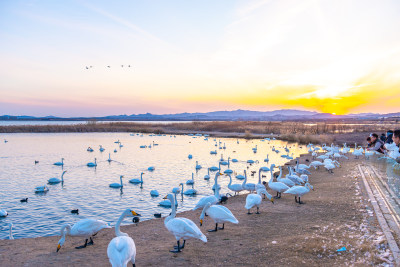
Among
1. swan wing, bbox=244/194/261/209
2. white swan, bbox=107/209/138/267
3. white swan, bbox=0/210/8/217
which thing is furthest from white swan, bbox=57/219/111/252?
white swan, bbox=0/210/8/217

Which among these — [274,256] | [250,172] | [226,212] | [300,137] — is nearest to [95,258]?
[226,212]

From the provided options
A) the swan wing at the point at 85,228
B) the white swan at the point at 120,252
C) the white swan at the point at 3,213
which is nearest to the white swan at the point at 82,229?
the swan wing at the point at 85,228

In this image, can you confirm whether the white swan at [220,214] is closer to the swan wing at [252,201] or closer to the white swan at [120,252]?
the swan wing at [252,201]

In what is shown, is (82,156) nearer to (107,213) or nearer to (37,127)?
(107,213)

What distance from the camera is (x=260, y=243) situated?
7621 millimetres

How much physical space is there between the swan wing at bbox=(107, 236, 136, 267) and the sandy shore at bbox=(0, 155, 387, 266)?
0.92 metres

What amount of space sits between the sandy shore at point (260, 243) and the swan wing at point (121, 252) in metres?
0.92

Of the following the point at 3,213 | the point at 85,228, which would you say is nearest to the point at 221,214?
the point at 85,228

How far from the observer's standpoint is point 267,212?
10695 millimetres

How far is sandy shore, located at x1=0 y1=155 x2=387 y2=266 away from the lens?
6.50 meters

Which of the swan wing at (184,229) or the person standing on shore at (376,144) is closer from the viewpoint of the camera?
the swan wing at (184,229)

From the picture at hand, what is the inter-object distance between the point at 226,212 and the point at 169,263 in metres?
2.35

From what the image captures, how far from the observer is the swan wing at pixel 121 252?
18.8ft

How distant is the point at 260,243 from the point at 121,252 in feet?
11.9
